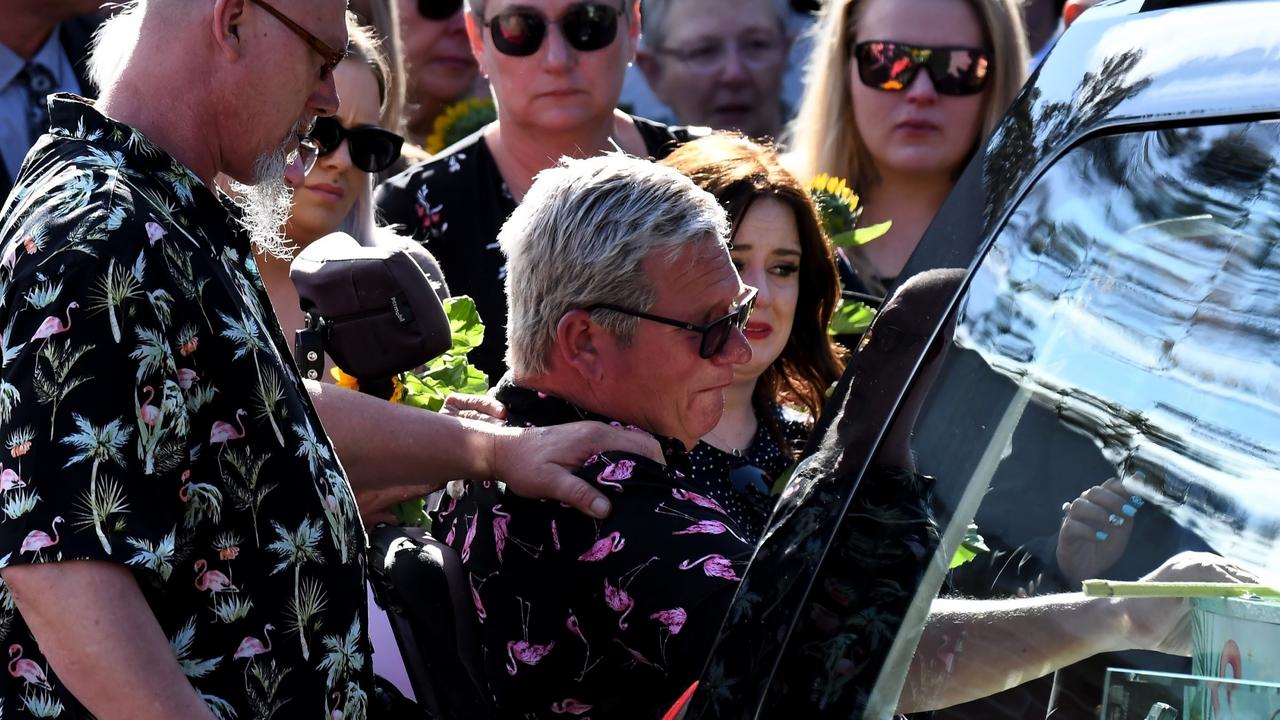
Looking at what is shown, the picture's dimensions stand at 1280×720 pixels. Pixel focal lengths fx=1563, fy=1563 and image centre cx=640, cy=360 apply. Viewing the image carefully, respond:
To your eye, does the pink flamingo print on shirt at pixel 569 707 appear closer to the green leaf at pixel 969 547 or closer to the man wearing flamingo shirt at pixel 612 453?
the man wearing flamingo shirt at pixel 612 453

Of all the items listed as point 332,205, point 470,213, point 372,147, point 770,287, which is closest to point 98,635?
point 372,147

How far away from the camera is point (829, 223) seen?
11.5 feet

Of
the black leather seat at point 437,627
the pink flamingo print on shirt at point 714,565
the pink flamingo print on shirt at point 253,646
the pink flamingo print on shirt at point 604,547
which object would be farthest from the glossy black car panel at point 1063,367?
the black leather seat at point 437,627

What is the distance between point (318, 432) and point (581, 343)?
0.49 meters

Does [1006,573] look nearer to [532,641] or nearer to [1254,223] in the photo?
[1254,223]

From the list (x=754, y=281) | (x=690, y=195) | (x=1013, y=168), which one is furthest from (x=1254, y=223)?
(x=754, y=281)

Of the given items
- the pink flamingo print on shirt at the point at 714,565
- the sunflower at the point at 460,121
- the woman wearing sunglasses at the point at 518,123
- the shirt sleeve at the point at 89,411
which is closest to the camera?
the shirt sleeve at the point at 89,411

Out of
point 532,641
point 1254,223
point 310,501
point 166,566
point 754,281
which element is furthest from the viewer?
point 754,281

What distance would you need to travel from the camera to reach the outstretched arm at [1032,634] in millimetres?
1409

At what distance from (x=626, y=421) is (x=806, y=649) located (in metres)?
0.80

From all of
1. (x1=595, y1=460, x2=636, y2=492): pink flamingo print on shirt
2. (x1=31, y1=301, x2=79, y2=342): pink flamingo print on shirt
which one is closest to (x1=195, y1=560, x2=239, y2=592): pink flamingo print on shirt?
(x1=31, y1=301, x2=79, y2=342): pink flamingo print on shirt

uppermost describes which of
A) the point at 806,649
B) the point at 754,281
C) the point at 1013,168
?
the point at 1013,168

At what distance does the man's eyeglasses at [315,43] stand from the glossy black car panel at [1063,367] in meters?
0.80

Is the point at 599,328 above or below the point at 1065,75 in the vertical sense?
below
